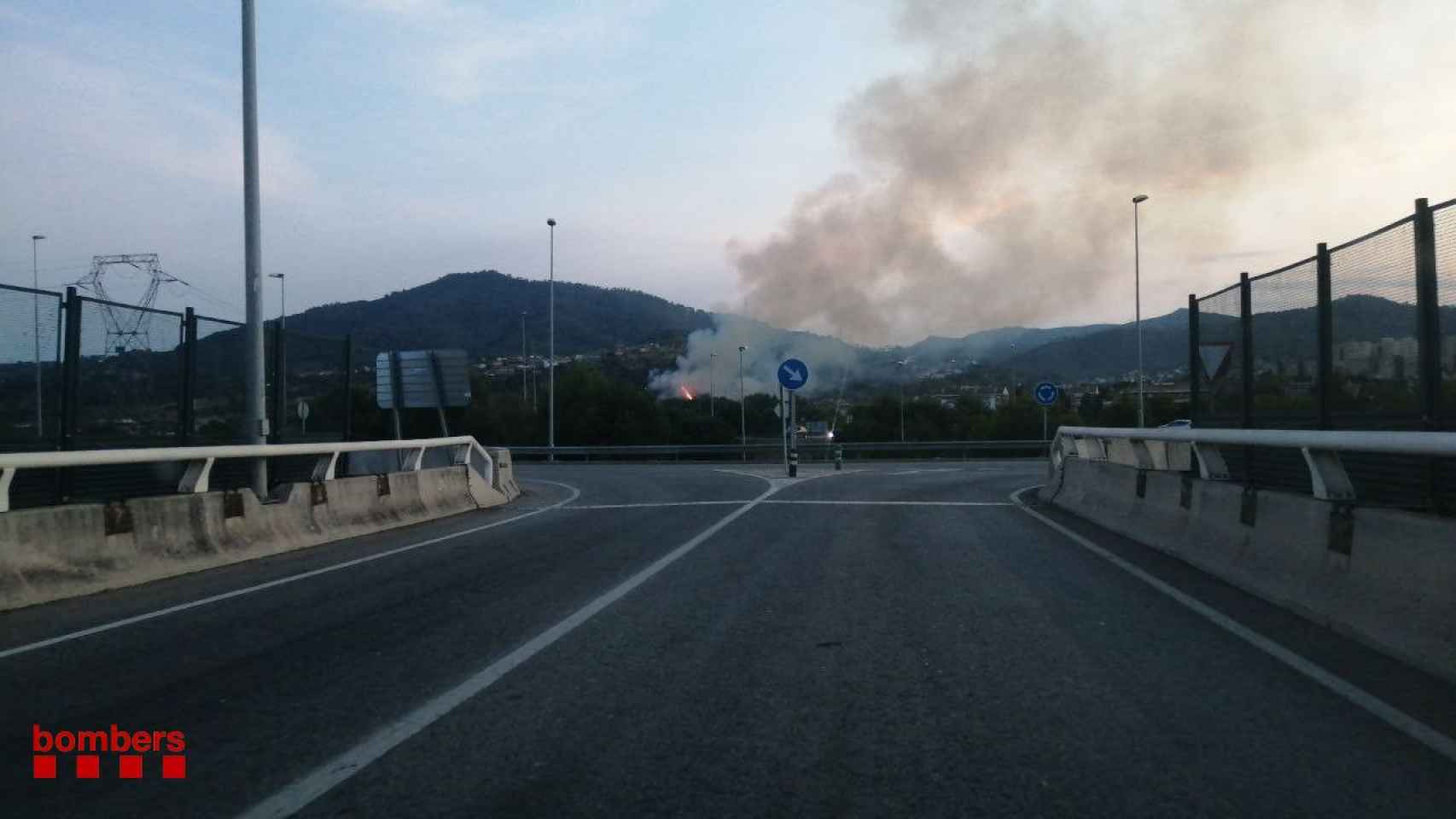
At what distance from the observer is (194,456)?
11.2 m

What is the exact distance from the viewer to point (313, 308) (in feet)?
390

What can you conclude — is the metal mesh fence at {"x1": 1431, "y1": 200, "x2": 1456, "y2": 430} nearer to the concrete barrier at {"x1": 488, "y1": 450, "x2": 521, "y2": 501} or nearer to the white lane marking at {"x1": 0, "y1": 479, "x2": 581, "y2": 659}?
the white lane marking at {"x1": 0, "y1": 479, "x2": 581, "y2": 659}

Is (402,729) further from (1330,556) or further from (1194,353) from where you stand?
(1194,353)

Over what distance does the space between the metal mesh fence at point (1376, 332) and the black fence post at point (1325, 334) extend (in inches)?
1.7

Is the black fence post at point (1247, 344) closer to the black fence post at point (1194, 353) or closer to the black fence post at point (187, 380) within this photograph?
the black fence post at point (1194, 353)

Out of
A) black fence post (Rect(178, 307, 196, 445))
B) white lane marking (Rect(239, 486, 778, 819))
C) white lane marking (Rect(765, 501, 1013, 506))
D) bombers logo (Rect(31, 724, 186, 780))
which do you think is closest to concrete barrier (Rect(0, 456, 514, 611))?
black fence post (Rect(178, 307, 196, 445))

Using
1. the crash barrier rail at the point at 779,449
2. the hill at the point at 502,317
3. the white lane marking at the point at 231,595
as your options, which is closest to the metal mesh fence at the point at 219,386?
the white lane marking at the point at 231,595

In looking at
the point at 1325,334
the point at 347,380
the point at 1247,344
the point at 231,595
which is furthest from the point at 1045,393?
the point at 231,595

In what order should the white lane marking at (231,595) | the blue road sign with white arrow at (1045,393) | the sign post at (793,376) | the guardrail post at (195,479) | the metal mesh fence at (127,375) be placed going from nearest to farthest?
1. the white lane marking at (231,595)
2. the guardrail post at (195,479)
3. the metal mesh fence at (127,375)
4. the sign post at (793,376)
5. the blue road sign with white arrow at (1045,393)

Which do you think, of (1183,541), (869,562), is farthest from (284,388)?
(1183,541)

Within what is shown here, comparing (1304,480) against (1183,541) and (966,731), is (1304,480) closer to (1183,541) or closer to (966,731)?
(1183,541)

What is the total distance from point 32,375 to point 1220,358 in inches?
541

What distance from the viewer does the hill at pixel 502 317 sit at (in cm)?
12644

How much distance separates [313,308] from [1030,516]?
114 meters
